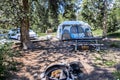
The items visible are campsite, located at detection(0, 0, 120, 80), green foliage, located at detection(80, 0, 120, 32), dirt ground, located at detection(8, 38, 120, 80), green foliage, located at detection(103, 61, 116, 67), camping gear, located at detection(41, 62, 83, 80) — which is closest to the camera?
camping gear, located at detection(41, 62, 83, 80)

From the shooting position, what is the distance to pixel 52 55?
788 cm

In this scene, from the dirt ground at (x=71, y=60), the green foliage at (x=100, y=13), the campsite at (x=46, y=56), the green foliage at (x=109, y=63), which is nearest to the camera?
the campsite at (x=46, y=56)

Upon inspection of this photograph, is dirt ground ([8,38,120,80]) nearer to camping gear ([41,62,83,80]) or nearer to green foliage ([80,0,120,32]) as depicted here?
camping gear ([41,62,83,80])

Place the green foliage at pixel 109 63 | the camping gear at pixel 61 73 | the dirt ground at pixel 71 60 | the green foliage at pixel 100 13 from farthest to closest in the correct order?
the green foliage at pixel 100 13, the green foliage at pixel 109 63, the dirt ground at pixel 71 60, the camping gear at pixel 61 73

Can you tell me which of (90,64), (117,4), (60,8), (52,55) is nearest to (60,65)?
(90,64)

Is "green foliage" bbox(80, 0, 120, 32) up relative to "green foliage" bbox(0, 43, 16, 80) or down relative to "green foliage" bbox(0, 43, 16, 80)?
up

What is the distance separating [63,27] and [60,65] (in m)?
9.77

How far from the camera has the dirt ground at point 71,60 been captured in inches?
235

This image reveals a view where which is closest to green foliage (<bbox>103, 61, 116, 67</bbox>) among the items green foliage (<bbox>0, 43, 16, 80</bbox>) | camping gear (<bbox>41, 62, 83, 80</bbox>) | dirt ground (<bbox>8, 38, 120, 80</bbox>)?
dirt ground (<bbox>8, 38, 120, 80</bbox>)

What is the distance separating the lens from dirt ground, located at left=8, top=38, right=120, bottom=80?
597 centimetres

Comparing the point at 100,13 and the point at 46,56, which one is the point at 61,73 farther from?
the point at 100,13

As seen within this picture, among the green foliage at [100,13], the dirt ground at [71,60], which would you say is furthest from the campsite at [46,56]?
the green foliage at [100,13]

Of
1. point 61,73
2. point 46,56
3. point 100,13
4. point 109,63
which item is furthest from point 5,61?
point 100,13

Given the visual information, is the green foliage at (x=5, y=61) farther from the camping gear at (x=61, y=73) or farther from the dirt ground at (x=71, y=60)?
the camping gear at (x=61, y=73)
